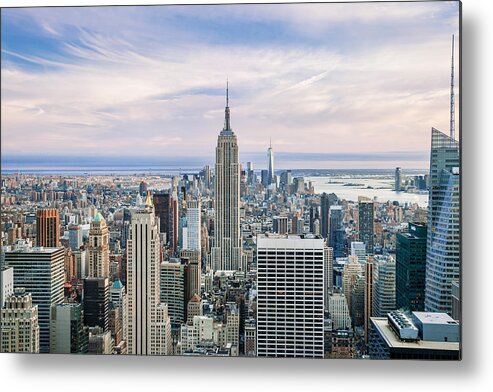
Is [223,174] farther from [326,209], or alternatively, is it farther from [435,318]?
[435,318]

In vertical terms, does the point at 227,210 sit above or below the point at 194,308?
above

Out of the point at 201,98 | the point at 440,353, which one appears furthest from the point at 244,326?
the point at 201,98

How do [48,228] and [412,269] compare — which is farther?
[48,228]

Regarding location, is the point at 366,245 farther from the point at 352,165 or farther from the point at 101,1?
the point at 101,1

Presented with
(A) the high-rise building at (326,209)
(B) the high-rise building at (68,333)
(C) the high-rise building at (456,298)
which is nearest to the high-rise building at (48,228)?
(B) the high-rise building at (68,333)

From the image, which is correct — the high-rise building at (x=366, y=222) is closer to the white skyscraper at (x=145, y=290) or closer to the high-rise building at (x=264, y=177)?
the high-rise building at (x=264, y=177)

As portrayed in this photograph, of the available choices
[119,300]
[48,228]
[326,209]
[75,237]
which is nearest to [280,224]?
[326,209]

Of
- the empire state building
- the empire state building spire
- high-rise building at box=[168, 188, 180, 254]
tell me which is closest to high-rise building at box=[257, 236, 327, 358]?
the empire state building
